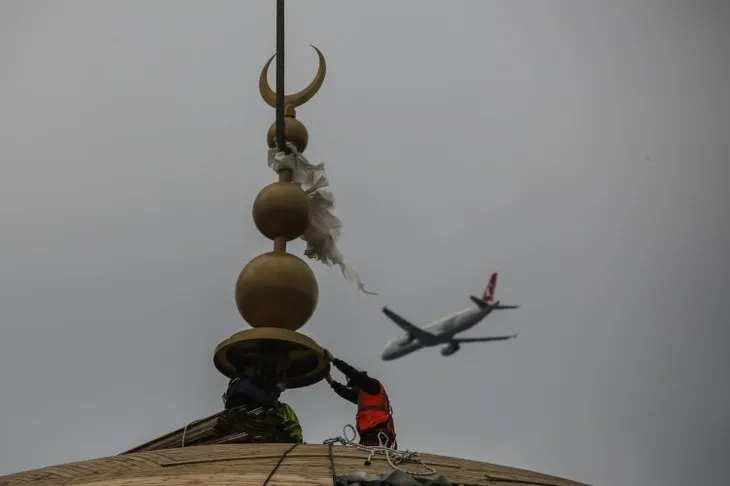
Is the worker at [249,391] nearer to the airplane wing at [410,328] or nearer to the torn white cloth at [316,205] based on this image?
the torn white cloth at [316,205]

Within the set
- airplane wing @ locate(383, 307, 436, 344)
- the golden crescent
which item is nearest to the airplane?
airplane wing @ locate(383, 307, 436, 344)

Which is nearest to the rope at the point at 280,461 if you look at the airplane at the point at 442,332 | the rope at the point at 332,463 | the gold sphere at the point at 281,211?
the rope at the point at 332,463

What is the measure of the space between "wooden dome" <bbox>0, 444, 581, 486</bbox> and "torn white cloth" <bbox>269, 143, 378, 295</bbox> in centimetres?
330

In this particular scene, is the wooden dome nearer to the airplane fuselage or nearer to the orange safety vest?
the orange safety vest

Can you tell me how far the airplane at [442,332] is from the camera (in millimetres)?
90000

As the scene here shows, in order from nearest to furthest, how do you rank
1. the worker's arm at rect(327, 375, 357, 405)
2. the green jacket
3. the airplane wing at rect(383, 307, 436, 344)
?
the green jacket → the worker's arm at rect(327, 375, 357, 405) → the airplane wing at rect(383, 307, 436, 344)

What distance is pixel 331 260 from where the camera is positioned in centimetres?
1217

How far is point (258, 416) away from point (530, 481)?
2.44 metres

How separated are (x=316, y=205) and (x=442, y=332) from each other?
274 ft

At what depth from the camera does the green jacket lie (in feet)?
33.1

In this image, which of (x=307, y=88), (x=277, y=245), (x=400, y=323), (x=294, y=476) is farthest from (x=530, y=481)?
(x=400, y=323)

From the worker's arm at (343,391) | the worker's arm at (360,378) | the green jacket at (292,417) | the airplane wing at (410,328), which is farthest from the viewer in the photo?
the airplane wing at (410,328)

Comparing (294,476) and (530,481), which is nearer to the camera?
(294,476)

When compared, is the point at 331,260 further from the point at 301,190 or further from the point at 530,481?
the point at 530,481
